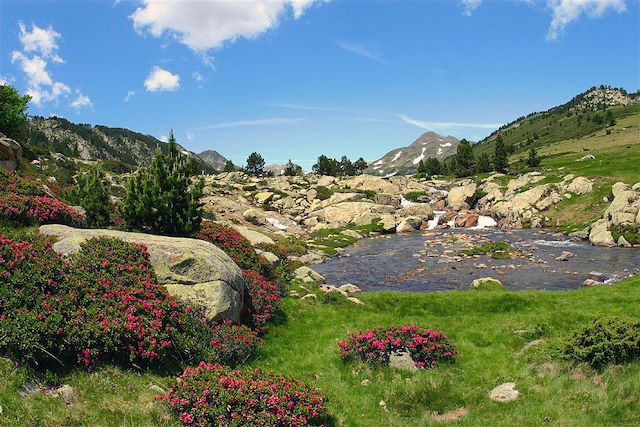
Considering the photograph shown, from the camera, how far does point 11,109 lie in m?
63.8

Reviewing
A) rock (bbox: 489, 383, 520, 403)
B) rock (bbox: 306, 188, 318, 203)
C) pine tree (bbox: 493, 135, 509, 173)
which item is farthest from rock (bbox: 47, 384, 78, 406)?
pine tree (bbox: 493, 135, 509, 173)

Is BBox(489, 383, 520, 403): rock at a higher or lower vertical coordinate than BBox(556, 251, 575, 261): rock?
higher

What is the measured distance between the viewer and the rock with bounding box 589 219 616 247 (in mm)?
54688

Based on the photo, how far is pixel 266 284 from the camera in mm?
25656

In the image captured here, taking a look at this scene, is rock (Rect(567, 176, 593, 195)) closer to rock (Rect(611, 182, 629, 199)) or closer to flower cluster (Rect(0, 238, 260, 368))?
rock (Rect(611, 182, 629, 199))

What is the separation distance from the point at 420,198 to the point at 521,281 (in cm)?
6599

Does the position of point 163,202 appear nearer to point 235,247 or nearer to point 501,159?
point 235,247

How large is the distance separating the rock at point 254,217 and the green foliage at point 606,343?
72664 millimetres

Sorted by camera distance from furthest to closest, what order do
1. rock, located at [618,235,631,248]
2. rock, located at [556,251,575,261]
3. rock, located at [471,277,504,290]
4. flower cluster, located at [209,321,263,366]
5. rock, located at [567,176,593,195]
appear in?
1. rock, located at [567,176,593,195]
2. rock, located at [618,235,631,248]
3. rock, located at [556,251,575,261]
4. rock, located at [471,277,504,290]
5. flower cluster, located at [209,321,263,366]

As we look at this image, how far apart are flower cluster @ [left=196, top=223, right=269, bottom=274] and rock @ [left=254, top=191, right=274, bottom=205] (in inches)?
2960

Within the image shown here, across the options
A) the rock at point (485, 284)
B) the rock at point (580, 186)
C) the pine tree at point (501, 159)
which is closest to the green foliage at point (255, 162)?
the pine tree at point (501, 159)

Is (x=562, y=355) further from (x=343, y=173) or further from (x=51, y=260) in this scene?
(x=343, y=173)

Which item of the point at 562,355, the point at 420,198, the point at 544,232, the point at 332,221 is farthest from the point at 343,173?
the point at 562,355

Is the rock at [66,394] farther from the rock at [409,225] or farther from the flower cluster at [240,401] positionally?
the rock at [409,225]
